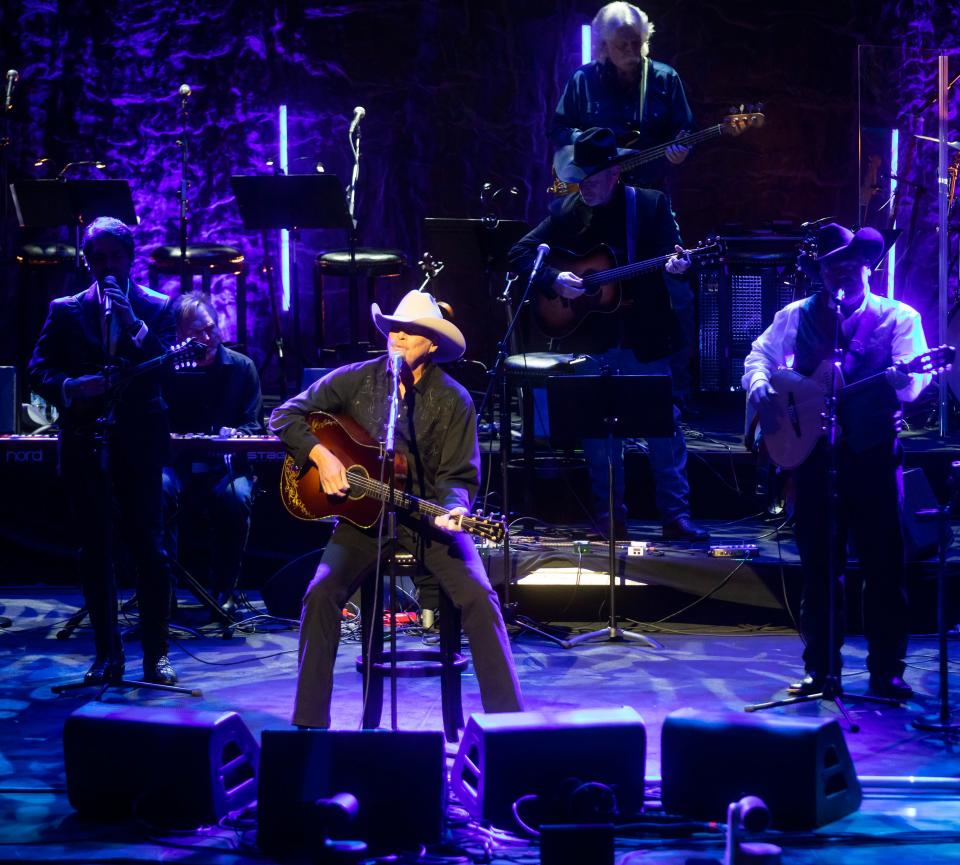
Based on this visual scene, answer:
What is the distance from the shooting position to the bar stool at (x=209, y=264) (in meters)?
10.7

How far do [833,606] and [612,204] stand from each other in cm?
295

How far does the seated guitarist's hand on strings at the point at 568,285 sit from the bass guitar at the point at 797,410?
5.21ft

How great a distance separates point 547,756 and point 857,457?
255 centimetres

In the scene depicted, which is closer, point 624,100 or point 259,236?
point 624,100

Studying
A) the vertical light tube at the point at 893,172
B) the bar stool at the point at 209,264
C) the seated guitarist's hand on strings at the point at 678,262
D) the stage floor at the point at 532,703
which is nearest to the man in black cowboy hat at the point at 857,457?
the stage floor at the point at 532,703

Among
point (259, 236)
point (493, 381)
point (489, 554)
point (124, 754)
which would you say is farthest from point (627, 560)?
point (259, 236)

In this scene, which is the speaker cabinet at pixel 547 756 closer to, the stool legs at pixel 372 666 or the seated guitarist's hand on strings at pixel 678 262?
the stool legs at pixel 372 666

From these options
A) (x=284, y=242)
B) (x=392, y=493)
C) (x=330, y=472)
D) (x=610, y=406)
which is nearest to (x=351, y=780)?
(x=392, y=493)

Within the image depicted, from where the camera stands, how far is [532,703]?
20.8 ft

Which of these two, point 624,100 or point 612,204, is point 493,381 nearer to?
point 612,204

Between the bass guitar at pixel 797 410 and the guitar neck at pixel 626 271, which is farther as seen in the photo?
the guitar neck at pixel 626 271

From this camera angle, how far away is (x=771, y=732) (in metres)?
4.57

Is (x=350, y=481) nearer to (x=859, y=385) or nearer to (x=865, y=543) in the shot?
(x=859, y=385)

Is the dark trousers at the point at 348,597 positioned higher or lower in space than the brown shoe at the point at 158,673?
higher
